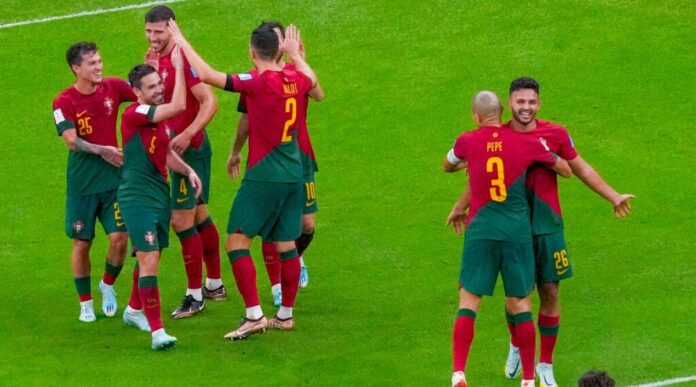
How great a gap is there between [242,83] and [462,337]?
2.79 m

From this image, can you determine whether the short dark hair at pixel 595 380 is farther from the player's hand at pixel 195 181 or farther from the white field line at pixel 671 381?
the player's hand at pixel 195 181

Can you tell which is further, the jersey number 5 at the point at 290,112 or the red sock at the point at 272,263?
the red sock at the point at 272,263

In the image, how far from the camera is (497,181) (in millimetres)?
10930

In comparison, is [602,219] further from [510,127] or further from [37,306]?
[37,306]

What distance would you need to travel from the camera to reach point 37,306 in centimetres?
1353

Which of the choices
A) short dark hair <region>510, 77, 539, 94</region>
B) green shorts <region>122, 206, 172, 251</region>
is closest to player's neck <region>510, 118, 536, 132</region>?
short dark hair <region>510, 77, 539, 94</region>

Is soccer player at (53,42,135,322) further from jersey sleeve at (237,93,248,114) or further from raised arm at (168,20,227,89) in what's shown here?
raised arm at (168,20,227,89)

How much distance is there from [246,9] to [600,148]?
5.77 metres

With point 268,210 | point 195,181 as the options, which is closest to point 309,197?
point 268,210

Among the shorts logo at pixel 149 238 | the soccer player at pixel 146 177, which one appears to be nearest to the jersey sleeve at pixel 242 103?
the soccer player at pixel 146 177

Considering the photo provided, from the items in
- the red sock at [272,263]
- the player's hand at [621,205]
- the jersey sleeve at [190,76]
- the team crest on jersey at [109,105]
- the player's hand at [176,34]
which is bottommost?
the red sock at [272,263]

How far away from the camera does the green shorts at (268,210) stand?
487 inches

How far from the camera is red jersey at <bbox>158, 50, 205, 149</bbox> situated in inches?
519

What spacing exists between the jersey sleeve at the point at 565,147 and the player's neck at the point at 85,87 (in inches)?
169
